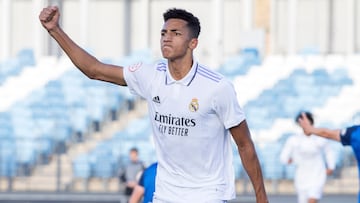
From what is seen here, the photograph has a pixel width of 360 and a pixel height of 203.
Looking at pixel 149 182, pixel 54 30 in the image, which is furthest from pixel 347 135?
pixel 54 30

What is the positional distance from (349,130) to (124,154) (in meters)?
14.0

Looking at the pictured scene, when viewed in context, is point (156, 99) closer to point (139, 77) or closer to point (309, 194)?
point (139, 77)

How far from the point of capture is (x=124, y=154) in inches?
901

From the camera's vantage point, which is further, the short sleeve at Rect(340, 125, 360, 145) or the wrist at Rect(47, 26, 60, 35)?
the short sleeve at Rect(340, 125, 360, 145)

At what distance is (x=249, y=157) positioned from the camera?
21.7 ft

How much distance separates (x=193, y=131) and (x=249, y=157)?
40 cm

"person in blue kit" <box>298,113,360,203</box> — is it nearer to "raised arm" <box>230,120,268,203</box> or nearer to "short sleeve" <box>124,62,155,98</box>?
"raised arm" <box>230,120,268,203</box>

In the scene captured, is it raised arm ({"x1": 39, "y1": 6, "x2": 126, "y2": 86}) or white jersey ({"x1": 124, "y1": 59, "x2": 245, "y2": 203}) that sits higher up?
raised arm ({"x1": 39, "y1": 6, "x2": 126, "y2": 86})

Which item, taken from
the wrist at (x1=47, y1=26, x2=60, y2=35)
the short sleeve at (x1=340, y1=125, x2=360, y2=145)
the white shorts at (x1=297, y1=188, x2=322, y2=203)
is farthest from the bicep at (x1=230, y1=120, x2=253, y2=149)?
the white shorts at (x1=297, y1=188, x2=322, y2=203)

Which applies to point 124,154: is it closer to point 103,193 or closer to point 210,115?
point 103,193

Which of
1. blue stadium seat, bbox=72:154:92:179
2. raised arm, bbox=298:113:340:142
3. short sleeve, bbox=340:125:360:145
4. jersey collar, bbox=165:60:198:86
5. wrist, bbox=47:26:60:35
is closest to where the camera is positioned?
wrist, bbox=47:26:60:35

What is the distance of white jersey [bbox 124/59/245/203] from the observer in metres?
6.46

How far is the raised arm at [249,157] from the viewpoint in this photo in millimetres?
6562

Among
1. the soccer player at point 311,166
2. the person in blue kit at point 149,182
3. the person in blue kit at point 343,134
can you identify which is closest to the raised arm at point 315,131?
the person in blue kit at point 343,134
